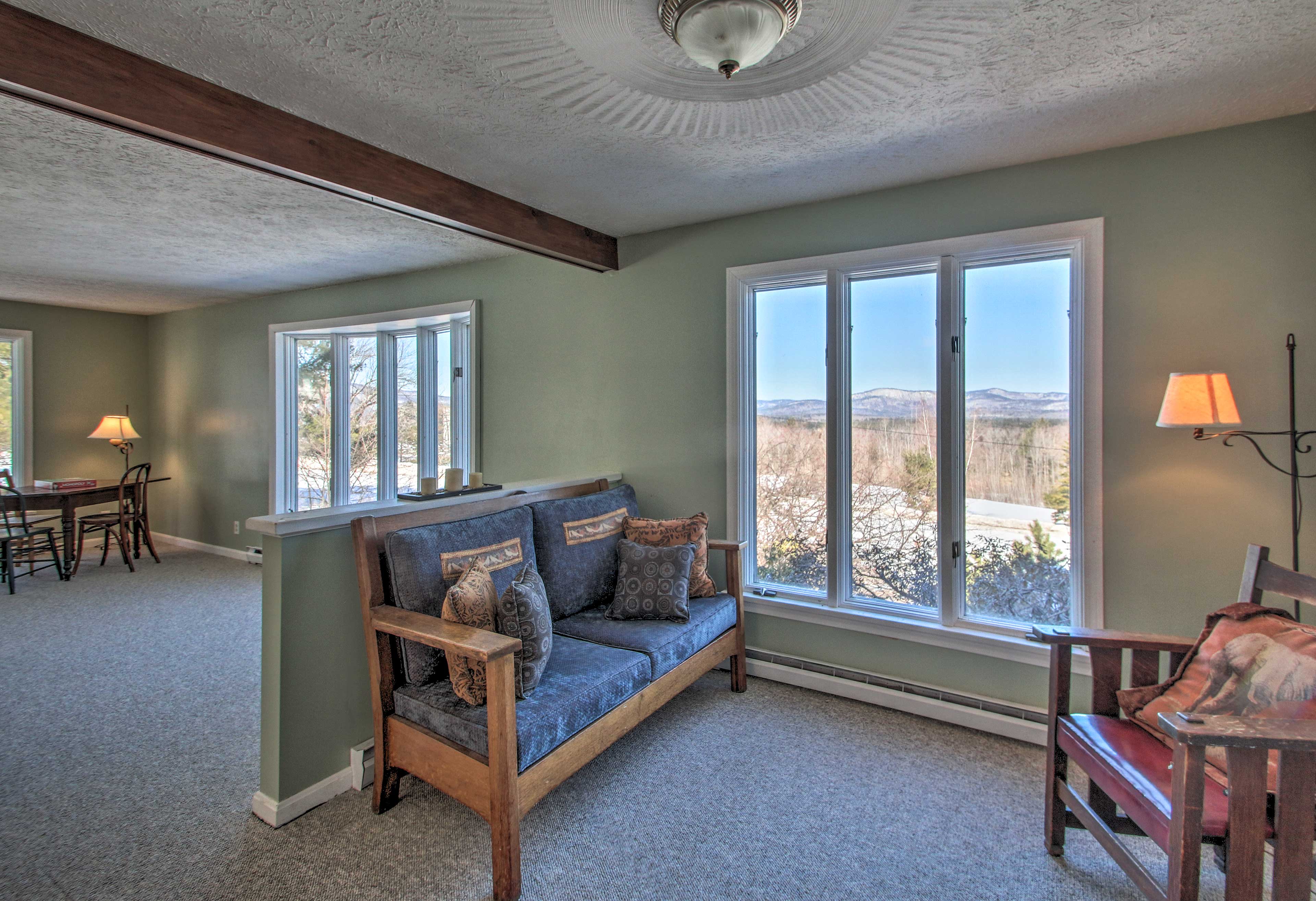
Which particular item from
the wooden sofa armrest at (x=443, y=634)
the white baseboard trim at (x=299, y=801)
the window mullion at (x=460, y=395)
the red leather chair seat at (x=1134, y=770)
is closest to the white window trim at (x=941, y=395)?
the red leather chair seat at (x=1134, y=770)

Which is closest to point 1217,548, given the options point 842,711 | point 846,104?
point 842,711

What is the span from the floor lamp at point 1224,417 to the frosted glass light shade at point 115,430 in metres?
8.06

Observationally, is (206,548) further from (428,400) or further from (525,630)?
(525,630)

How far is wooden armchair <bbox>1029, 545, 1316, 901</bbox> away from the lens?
1.25 meters

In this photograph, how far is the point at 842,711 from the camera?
9.36 ft

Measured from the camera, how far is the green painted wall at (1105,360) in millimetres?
2178

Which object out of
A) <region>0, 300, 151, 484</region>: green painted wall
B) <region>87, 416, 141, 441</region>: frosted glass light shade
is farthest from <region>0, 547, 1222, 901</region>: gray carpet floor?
<region>0, 300, 151, 484</region>: green painted wall

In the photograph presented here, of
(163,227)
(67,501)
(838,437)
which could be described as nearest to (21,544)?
(67,501)

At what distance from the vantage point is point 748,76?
1.90 m

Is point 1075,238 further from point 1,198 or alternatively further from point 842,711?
point 1,198

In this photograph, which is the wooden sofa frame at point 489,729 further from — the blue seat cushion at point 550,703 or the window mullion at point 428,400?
the window mullion at point 428,400

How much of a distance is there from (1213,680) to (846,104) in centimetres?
207

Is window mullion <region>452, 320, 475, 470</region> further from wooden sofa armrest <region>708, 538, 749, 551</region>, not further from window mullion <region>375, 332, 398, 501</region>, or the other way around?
wooden sofa armrest <region>708, 538, 749, 551</region>

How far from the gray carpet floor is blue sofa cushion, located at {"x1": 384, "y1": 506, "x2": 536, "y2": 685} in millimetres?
564
